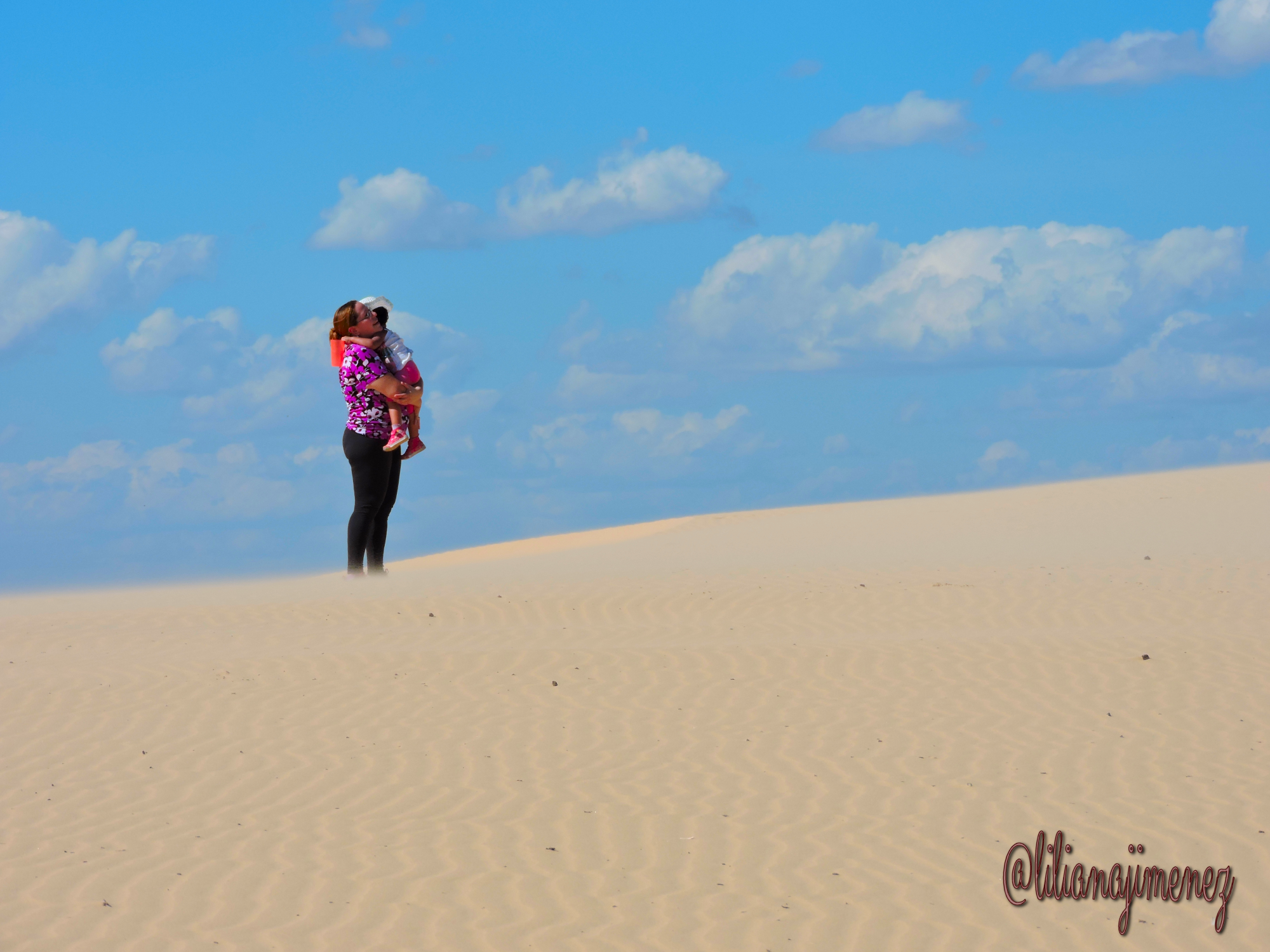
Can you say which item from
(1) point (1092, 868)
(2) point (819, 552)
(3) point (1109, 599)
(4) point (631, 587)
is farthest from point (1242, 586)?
(1) point (1092, 868)

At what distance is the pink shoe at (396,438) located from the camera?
13922 millimetres

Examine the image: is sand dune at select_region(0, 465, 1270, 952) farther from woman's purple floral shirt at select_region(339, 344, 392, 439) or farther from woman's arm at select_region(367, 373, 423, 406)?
woman's arm at select_region(367, 373, 423, 406)

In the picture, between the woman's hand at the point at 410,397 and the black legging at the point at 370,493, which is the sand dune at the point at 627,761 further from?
the woman's hand at the point at 410,397

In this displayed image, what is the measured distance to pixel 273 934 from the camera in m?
5.52

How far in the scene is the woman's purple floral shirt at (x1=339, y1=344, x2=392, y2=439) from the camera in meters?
13.9

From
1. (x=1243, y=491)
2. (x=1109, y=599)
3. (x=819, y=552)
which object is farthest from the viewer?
(x=1243, y=491)

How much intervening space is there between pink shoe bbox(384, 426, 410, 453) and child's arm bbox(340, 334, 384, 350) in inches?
35.8

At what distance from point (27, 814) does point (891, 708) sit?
5797mm

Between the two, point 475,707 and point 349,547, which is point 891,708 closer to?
point 475,707
